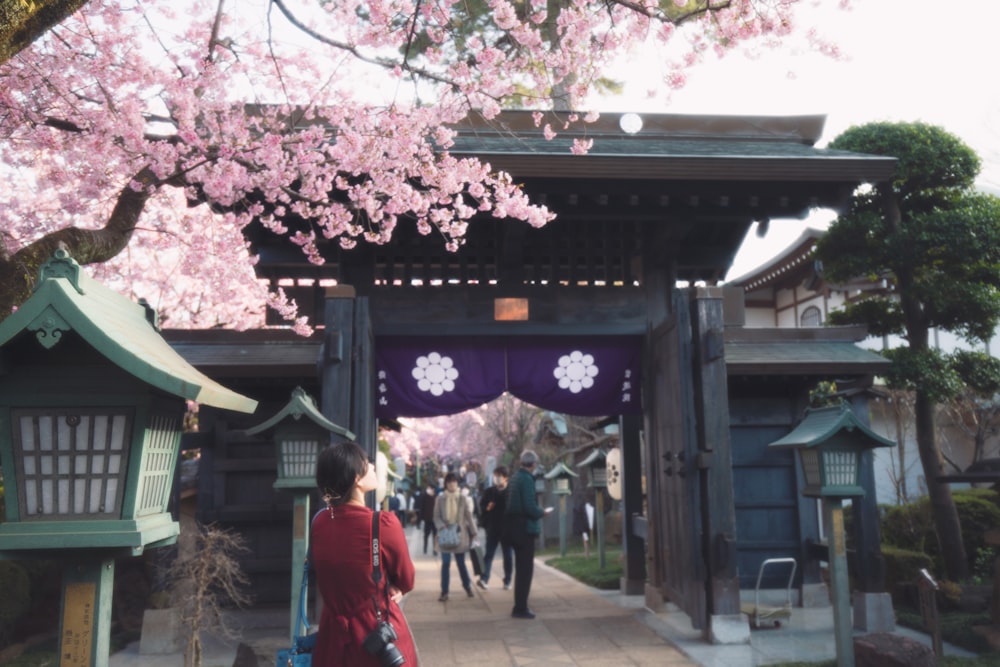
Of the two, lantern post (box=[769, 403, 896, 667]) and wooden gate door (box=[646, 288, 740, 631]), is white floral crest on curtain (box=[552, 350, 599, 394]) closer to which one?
wooden gate door (box=[646, 288, 740, 631])

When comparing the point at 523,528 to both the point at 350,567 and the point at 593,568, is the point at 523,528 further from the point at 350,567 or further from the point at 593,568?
the point at 593,568

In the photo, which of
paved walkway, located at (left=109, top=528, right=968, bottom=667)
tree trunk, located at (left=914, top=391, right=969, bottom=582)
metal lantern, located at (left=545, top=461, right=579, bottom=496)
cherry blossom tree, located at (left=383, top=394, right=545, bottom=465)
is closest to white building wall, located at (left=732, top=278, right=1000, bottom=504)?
metal lantern, located at (left=545, top=461, right=579, bottom=496)

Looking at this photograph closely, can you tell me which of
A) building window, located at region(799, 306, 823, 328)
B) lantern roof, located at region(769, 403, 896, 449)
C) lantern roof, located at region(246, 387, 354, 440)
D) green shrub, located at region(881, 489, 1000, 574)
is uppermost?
building window, located at region(799, 306, 823, 328)

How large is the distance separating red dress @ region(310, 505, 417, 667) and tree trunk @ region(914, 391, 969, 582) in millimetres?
9596

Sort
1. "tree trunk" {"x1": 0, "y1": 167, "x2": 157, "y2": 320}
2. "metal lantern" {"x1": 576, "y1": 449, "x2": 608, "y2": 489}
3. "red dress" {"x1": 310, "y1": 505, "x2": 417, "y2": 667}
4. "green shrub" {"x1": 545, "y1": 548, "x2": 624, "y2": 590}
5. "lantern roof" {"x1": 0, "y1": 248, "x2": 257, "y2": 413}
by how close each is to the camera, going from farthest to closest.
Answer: "metal lantern" {"x1": 576, "y1": 449, "x2": 608, "y2": 489}
"green shrub" {"x1": 545, "y1": 548, "x2": 624, "y2": 590}
"tree trunk" {"x1": 0, "y1": 167, "x2": 157, "y2": 320}
"red dress" {"x1": 310, "y1": 505, "x2": 417, "y2": 667}
"lantern roof" {"x1": 0, "y1": 248, "x2": 257, "y2": 413}

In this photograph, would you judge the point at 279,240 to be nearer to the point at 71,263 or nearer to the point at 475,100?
the point at 475,100

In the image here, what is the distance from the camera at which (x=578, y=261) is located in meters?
10.4

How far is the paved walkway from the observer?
7.84m

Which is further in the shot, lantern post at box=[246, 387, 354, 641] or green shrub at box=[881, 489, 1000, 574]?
green shrub at box=[881, 489, 1000, 574]

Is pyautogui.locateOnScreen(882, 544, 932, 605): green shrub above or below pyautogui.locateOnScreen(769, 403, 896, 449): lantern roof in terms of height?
below

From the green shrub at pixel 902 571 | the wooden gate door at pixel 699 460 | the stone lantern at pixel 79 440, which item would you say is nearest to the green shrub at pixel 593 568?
the green shrub at pixel 902 571

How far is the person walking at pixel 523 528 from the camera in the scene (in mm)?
10078

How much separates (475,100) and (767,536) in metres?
6.95

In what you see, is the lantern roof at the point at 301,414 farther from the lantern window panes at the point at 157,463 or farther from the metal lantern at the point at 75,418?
the metal lantern at the point at 75,418
